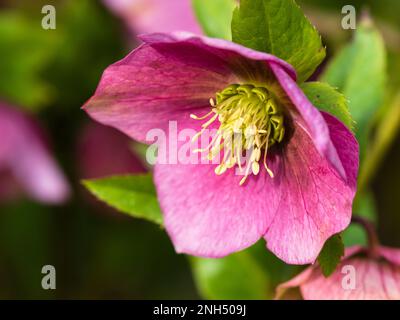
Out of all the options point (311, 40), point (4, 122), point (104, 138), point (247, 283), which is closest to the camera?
point (311, 40)

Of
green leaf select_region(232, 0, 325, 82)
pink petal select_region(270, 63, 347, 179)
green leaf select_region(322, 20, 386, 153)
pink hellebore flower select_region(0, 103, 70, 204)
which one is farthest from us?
pink hellebore flower select_region(0, 103, 70, 204)

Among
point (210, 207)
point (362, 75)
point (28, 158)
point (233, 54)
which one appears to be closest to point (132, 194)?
point (210, 207)

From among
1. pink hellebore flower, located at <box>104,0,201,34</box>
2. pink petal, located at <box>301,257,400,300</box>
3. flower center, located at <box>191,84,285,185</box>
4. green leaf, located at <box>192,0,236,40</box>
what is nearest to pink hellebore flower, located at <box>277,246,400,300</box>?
pink petal, located at <box>301,257,400,300</box>

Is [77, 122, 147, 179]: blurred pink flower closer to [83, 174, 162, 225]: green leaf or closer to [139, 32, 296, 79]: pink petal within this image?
[83, 174, 162, 225]: green leaf

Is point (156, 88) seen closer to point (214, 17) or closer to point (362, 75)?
point (214, 17)

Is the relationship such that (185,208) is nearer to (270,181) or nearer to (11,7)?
(270,181)

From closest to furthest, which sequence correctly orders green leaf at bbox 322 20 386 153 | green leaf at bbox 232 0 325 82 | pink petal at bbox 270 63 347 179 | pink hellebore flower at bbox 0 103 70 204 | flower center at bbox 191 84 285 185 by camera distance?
pink petal at bbox 270 63 347 179 → green leaf at bbox 232 0 325 82 → flower center at bbox 191 84 285 185 → green leaf at bbox 322 20 386 153 → pink hellebore flower at bbox 0 103 70 204

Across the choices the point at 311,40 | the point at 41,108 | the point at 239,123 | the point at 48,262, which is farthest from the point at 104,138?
the point at 311,40
